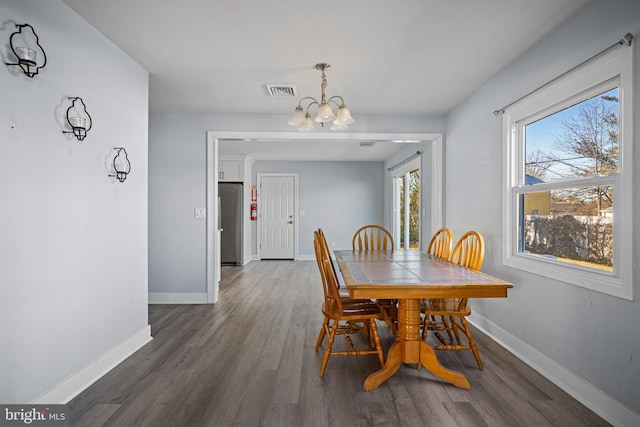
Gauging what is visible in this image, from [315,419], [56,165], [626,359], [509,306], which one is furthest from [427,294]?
[56,165]

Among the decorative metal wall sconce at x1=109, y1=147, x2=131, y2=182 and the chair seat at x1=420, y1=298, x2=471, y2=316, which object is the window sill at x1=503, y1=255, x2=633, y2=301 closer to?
the chair seat at x1=420, y1=298, x2=471, y2=316

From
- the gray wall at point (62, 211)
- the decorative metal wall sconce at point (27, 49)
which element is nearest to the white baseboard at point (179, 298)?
the gray wall at point (62, 211)

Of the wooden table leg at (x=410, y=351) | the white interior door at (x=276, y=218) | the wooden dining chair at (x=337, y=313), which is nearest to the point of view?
the wooden table leg at (x=410, y=351)

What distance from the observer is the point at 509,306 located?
8.87 feet

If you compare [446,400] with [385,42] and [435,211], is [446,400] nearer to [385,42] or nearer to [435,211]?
[385,42]

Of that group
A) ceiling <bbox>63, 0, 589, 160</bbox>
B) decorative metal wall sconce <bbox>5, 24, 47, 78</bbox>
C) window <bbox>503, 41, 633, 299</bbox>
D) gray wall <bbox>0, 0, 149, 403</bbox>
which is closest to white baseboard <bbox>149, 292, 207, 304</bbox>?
gray wall <bbox>0, 0, 149, 403</bbox>

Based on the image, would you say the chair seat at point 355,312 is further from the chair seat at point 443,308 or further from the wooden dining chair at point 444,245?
the wooden dining chair at point 444,245

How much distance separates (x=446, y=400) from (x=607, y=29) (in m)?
2.21

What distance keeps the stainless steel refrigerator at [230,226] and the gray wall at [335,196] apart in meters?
0.75

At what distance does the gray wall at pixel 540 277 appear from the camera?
169 centimetres

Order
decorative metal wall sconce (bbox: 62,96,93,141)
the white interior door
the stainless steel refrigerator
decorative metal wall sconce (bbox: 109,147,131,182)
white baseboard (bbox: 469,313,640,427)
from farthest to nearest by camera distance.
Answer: the white interior door → the stainless steel refrigerator → decorative metal wall sconce (bbox: 109,147,131,182) → decorative metal wall sconce (bbox: 62,96,93,141) → white baseboard (bbox: 469,313,640,427)

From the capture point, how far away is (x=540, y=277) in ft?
7.72

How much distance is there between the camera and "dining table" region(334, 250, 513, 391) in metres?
1.84
